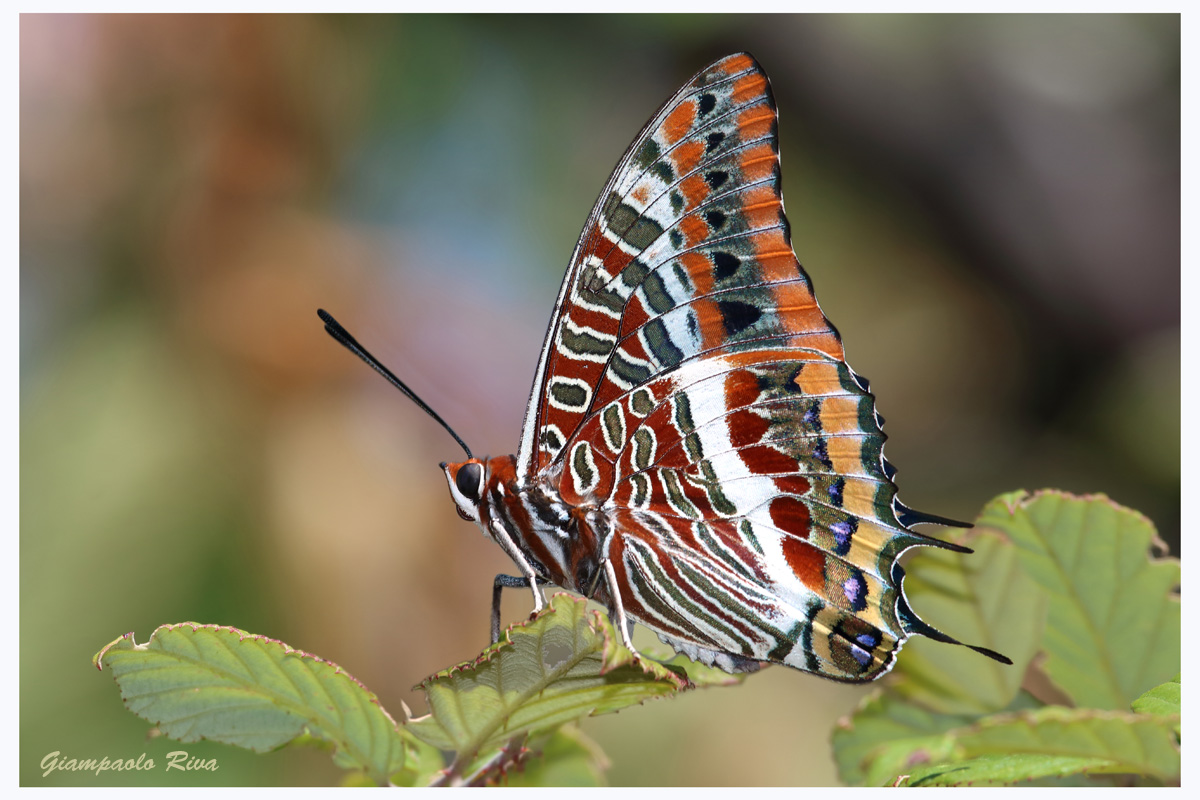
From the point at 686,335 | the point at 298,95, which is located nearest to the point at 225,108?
the point at 298,95

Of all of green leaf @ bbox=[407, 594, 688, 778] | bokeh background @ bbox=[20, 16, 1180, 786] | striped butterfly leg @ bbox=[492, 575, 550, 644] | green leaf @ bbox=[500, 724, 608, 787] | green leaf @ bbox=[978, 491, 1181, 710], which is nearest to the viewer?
green leaf @ bbox=[407, 594, 688, 778]

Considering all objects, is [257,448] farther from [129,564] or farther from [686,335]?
[686,335]

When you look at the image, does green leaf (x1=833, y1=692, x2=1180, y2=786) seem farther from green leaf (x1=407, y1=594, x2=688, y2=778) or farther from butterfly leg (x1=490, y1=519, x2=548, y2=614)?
butterfly leg (x1=490, y1=519, x2=548, y2=614)

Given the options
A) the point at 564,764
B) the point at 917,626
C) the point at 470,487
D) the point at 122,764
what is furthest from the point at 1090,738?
the point at 122,764

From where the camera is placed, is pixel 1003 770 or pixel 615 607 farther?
pixel 615 607

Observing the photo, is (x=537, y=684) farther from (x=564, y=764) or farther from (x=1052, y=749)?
(x=1052, y=749)

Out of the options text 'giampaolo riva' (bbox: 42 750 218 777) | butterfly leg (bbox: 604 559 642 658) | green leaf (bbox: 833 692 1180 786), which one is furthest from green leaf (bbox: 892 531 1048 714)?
text 'giampaolo riva' (bbox: 42 750 218 777)

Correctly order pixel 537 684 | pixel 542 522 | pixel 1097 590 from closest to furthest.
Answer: pixel 537 684, pixel 1097 590, pixel 542 522
